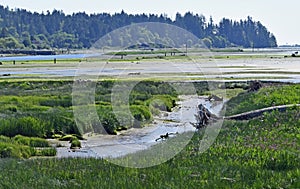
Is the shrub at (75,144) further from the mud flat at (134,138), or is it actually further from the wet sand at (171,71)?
the wet sand at (171,71)

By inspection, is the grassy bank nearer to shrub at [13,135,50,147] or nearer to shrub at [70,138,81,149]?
shrub at [13,135,50,147]

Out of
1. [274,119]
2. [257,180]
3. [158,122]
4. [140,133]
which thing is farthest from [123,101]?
[257,180]

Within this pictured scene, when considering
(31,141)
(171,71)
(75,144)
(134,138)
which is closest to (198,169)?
(75,144)

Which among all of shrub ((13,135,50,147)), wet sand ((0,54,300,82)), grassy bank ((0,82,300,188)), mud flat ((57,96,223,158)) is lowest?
wet sand ((0,54,300,82))

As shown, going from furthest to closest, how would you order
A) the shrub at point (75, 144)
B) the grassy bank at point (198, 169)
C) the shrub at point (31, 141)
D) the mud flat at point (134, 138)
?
the shrub at point (75, 144) → the shrub at point (31, 141) → the mud flat at point (134, 138) → the grassy bank at point (198, 169)

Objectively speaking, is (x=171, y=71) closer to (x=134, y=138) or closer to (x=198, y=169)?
(x=134, y=138)

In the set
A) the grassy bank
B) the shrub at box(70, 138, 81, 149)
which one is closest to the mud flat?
the shrub at box(70, 138, 81, 149)

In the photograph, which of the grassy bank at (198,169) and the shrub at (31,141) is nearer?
the grassy bank at (198,169)

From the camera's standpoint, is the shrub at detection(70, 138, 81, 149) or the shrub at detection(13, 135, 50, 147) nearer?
the shrub at detection(13, 135, 50, 147)

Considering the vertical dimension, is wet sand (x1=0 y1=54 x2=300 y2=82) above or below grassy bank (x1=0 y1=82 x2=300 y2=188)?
below

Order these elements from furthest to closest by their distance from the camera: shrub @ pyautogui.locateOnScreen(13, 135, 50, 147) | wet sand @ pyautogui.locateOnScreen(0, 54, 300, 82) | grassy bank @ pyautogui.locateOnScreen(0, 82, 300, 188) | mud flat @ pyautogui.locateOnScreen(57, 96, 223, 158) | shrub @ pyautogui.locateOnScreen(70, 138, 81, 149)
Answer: wet sand @ pyautogui.locateOnScreen(0, 54, 300, 82) → shrub @ pyautogui.locateOnScreen(70, 138, 81, 149) → shrub @ pyautogui.locateOnScreen(13, 135, 50, 147) → mud flat @ pyautogui.locateOnScreen(57, 96, 223, 158) → grassy bank @ pyautogui.locateOnScreen(0, 82, 300, 188)

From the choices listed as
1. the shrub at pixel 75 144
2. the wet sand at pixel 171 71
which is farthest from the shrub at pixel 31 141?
the wet sand at pixel 171 71
